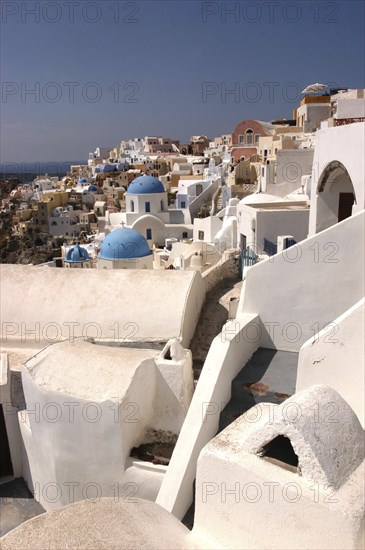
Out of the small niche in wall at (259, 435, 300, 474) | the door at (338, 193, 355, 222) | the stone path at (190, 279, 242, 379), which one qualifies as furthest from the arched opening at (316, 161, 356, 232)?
the small niche in wall at (259, 435, 300, 474)

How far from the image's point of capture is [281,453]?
330 centimetres

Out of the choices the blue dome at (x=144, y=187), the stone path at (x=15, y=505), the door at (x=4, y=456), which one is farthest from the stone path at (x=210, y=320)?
the blue dome at (x=144, y=187)

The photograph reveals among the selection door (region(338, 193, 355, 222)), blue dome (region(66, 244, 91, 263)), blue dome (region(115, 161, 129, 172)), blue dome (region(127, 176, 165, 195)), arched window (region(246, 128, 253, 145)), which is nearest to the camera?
door (region(338, 193, 355, 222))

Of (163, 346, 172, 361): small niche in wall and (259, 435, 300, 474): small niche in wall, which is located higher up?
(259, 435, 300, 474): small niche in wall

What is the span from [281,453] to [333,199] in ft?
26.2

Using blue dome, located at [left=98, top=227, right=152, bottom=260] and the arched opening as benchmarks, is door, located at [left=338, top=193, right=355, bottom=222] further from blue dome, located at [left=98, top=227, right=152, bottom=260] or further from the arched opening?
blue dome, located at [left=98, top=227, right=152, bottom=260]

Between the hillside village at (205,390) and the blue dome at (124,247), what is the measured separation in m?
4.44

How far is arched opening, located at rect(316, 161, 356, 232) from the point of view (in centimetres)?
988

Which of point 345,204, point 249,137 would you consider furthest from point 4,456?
point 249,137

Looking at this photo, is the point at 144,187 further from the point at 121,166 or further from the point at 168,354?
the point at 121,166

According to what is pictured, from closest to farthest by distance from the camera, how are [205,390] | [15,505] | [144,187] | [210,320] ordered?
[205,390], [15,505], [210,320], [144,187]

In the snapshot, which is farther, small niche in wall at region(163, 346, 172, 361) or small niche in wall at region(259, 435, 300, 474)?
small niche in wall at region(163, 346, 172, 361)

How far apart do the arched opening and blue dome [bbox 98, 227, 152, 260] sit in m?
9.86

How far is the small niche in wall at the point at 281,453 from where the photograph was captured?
10.6 ft
